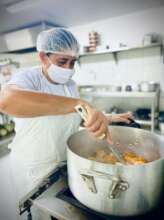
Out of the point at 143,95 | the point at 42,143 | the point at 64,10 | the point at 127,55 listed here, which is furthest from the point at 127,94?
the point at 42,143

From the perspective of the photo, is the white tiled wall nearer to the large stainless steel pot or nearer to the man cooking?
the man cooking

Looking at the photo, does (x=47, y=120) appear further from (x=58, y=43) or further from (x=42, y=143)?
(x=58, y=43)

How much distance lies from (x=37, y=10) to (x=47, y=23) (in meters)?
0.51

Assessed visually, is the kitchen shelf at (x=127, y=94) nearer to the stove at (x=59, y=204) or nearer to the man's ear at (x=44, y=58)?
the man's ear at (x=44, y=58)

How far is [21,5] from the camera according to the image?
1.80 metres

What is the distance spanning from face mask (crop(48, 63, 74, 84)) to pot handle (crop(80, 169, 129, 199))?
1.78ft

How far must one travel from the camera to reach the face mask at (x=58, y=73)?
35.3 inches

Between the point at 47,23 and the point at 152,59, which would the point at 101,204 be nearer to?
the point at 152,59

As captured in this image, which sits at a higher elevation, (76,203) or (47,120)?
(47,120)

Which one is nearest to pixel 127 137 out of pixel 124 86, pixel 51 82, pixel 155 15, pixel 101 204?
pixel 101 204

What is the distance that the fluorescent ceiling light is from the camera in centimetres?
173

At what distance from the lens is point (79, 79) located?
293cm

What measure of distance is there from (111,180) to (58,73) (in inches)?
23.7

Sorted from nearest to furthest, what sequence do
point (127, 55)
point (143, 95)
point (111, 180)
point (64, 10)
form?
point (111, 180)
point (64, 10)
point (143, 95)
point (127, 55)
